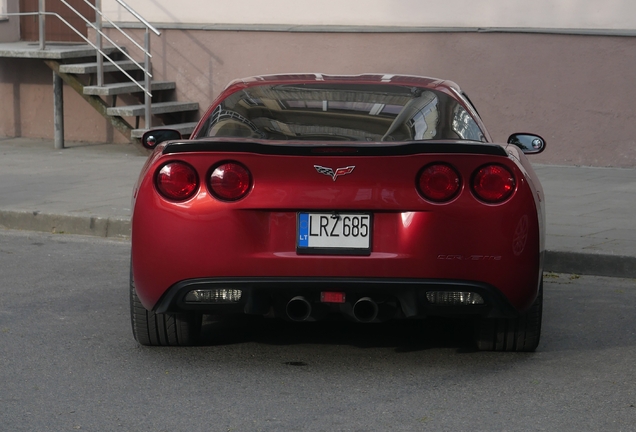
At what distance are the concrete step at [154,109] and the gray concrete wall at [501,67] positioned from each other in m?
0.34

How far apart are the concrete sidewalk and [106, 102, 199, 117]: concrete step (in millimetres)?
542

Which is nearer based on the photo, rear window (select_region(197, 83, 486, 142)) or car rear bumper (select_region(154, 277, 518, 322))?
car rear bumper (select_region(154, 277, 518, 322))

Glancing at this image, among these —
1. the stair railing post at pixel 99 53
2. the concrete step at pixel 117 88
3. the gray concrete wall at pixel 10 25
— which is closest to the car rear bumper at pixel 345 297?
the concrete step at pixel 117 88

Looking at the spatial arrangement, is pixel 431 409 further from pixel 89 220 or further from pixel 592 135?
pixel 592 135

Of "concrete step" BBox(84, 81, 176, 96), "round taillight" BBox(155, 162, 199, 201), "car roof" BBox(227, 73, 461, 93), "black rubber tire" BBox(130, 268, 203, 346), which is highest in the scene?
"car roof" BBox(227, 73, 461, 93)

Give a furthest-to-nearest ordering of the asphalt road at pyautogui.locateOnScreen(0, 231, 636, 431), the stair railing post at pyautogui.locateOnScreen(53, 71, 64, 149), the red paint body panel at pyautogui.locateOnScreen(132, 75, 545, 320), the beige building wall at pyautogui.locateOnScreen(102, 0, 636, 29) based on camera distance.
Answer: the stair railing post at pyautogui.locateOnScreen(53, 71, 64, 149) → the beige building wall at pyautogui.locateOnScreen(102, 0, 636, 29) → the red paint body panel at pyautogui.locateOnScreen(132, 75, 545, 320) → the asphalt road at pyautogui.locateOnScreen(0, 231, 636, 431)

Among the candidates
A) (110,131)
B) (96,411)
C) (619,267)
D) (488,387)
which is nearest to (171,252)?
(96,411)

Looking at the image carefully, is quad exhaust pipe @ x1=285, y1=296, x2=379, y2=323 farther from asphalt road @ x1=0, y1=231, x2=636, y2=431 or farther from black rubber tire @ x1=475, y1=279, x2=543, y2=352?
black rubber tire @ x1=475, y1=279, x2=543, y2=352

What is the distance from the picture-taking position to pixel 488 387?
4609 mm

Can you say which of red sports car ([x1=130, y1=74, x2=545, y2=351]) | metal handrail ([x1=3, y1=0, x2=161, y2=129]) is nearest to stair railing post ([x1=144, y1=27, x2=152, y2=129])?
metal handrail ([x1=3, y1=0, x2=161, y2=129])

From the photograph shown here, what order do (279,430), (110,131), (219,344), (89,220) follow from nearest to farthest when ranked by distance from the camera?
(279,430), (219,344), (89,220), (110,131)

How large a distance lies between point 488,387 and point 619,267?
3011 millimetres

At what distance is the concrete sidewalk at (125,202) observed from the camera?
24.5ft

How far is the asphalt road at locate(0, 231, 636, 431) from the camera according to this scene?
417cm
